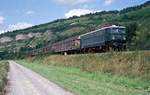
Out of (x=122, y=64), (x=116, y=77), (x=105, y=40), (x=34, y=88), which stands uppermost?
(x=105, y=40)

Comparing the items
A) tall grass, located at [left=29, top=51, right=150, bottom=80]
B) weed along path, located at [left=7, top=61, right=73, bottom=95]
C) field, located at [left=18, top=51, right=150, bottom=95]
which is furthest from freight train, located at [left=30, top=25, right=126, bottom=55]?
weed along path, located at [left=7, top=61, right=73, bottom=95]

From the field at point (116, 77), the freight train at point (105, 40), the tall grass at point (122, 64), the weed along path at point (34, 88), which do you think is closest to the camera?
the field at point (116, 77)

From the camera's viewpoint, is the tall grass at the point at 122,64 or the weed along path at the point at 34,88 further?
the tall grass at the point at 122,64

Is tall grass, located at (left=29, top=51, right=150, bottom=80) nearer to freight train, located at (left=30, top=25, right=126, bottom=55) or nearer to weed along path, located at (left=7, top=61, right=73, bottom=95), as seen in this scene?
freight train, located at (left=30, top=25, right=126, bottom=55)

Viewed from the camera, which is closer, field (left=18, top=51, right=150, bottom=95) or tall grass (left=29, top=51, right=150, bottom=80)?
field (left=18, top=51, right=150, bottom=95)

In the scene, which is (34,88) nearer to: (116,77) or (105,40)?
(116,77)

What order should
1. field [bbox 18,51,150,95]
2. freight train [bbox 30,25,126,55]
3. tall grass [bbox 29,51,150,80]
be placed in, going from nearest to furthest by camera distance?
field [bbox 18,51,150,95]
tall grass [bbox 29,51,150,80]
freight train [bbox 30,25,126,55]

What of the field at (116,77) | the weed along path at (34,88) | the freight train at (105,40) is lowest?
the weed along path at (34,88)

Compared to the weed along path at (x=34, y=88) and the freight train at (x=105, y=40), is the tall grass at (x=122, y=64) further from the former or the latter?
the weed along path at (x=34, y=88)

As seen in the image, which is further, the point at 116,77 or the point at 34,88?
the point at 116,77

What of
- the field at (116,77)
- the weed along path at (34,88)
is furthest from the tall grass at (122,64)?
the weed along path at (34,88)

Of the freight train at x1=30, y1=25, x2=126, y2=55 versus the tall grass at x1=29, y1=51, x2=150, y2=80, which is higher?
the freight train at x1=30, y1=25, x2=126, y2=55

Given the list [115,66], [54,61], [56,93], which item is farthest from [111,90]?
[54,61]

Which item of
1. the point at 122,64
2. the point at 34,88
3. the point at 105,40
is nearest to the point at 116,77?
the point at 122,64
